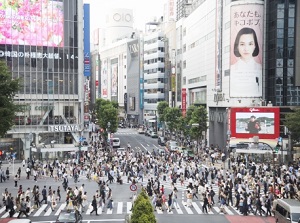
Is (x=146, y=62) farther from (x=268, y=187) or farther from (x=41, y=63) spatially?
(x=268, y=187)

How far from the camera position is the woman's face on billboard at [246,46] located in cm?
6475

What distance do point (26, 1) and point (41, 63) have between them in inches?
311

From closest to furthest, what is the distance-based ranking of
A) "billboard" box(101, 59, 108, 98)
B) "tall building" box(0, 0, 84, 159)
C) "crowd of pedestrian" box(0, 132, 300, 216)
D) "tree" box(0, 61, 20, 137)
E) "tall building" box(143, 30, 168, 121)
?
"crowd of pedestrian" box(0, 132, 300, 216) → "tree" box(0, 61, 20, 137) → "tall building" box(0, 0, 84, 159) → "tall building" box(143, 30, 168, 121) → "billboard" box(101, 59, 108, 98)

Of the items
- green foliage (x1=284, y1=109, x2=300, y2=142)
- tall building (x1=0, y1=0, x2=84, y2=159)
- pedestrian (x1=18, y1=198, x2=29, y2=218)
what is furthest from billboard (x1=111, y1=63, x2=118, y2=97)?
pedestrian (x1=18, y1=198, x2=29, y2=218)

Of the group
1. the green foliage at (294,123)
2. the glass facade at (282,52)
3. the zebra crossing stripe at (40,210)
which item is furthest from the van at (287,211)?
the glass facade at (282,52)

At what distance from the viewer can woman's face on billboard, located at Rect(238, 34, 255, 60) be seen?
64.8 metres

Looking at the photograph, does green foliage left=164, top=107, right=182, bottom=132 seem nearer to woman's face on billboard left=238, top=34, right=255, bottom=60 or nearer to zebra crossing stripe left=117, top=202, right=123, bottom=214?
woman's face on billboard left=238, top=34, right=255, bottom=60

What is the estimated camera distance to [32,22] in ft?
204

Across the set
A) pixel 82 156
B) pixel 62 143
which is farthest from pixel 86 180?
pixel 62 143

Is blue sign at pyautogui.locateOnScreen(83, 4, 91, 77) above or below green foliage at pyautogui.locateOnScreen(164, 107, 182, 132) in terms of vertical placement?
above

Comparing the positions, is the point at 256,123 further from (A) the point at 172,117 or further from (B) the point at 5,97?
(B) the point at 5,97

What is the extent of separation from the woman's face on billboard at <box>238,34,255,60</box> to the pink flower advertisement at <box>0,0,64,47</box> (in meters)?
23.4

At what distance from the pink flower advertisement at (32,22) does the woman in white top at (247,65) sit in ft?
76.1

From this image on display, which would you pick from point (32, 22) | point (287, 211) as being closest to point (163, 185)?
point (287, 211)
